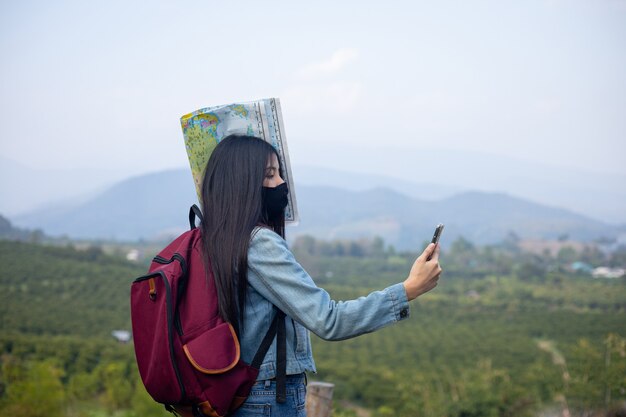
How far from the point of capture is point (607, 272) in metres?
32.8

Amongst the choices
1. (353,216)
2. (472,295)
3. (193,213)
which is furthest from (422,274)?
(353,216)

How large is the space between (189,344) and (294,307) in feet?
0.74

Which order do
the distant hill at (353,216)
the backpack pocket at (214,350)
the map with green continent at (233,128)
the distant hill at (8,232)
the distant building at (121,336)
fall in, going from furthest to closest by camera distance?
the distant hill at (353,216), the distant hill at (8,232), the distant building at (121,336), the map with green continent at (233,128), the backpack pocket at (214,350)

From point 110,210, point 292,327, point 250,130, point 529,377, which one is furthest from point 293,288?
point 110,210

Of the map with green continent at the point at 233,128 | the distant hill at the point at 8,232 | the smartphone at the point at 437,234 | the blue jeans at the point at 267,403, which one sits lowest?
the distant hill at the point at 8,232

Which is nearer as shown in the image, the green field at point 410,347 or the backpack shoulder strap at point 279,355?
the backpack shoulder strap at point 279,355

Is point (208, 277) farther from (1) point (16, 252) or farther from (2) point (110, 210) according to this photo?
(2) point (110, 210)

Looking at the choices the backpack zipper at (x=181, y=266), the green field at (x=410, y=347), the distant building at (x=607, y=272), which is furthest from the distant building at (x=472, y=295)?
the backpack zipper at (x=181, y=266)

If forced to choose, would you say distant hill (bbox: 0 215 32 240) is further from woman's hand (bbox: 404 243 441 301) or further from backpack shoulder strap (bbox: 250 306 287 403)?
woman's hand (bbox: 404 243 441 301)

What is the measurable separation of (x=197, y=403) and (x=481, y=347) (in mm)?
16576

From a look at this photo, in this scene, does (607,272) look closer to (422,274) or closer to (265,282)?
(422,274)

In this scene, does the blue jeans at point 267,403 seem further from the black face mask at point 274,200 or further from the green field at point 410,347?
the green field at point 410,347

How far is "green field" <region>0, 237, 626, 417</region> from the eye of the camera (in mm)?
8359

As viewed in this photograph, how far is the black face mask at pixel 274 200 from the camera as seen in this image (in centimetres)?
154
